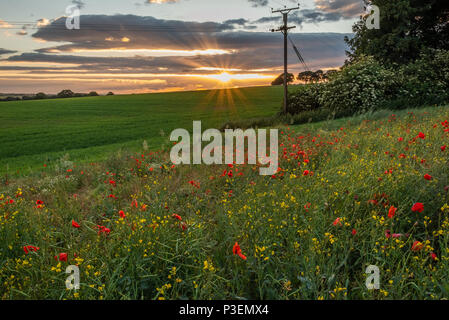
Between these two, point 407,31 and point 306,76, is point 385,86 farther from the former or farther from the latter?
point 306,76

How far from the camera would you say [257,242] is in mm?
3195

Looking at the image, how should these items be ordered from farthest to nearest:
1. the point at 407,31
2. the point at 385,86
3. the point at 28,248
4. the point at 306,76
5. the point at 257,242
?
1. the point at 306,76
2. the point at 407,31
3. the point at 385,86
4. the point at 257,242
5. the point at 28,248

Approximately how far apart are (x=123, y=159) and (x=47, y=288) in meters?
6.60

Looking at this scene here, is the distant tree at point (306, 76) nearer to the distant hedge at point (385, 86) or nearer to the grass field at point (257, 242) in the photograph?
the distant hedge at point (385, 86)

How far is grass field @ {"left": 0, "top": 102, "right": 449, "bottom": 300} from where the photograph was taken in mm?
2715

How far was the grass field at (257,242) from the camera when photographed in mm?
2715

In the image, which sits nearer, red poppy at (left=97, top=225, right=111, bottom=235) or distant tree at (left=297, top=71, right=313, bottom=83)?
red poppy at (left=97, top=225, right=111, bottom=235)

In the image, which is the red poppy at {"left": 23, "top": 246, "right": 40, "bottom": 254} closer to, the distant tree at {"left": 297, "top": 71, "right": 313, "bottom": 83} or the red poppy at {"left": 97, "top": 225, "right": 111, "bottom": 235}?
the red poppy at {"left": 97, "top": 225, "right": 111, "bottom": 235}

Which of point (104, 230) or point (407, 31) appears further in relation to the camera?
point (407, 31)

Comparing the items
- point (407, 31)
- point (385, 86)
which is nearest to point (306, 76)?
point (407, 31)

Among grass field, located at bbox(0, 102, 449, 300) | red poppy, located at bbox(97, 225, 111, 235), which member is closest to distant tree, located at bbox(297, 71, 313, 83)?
grass field, located at bbox(0, 102, 449, 300)
